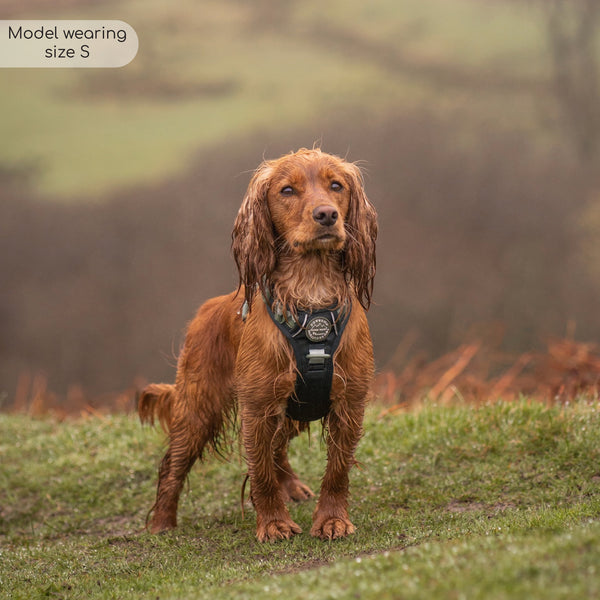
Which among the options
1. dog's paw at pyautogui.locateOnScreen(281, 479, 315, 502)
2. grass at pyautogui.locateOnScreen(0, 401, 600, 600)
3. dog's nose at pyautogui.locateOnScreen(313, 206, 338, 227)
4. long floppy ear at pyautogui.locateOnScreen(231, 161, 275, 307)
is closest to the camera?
grass at pyautogui.locateOnScreen(0, 401, 600, 600)

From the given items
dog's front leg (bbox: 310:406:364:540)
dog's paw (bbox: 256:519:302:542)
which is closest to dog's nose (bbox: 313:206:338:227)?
dog's front leg (bbox: 310:406:364:540)

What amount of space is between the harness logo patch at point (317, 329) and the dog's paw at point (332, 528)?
1081mm

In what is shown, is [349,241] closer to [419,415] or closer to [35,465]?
[419,415]

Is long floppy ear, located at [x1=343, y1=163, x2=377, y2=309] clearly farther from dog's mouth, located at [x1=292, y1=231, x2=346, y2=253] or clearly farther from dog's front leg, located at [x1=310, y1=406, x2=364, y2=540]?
dog's front leg, located at [x1=310, y1=406, x2=364, y2=540]

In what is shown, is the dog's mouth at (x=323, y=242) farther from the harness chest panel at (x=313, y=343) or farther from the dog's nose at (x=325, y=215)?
the harness chest panel at (x=313, y=343)

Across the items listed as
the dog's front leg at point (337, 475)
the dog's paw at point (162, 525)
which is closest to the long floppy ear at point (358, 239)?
the dog's front leg at point (337, 475)

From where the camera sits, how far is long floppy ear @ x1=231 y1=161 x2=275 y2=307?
4316 mm

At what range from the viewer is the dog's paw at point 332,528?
447 centimetres

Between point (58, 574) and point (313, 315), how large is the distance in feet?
6.74

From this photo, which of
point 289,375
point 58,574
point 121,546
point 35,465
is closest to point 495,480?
point 289,375

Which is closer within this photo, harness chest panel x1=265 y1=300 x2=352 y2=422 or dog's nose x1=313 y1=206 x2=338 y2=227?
dog's nose x1=313 y1=206 x2=338 y2=227

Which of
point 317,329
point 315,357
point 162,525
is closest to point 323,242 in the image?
point 317,329

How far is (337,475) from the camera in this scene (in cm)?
457

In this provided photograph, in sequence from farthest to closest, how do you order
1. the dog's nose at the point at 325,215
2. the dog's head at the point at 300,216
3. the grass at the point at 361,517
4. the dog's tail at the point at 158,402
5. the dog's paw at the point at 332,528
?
the dog's tail at the point at 158,402, the dog's paw at the point at 332,528, the dog's head at the point at 300,216, the dog's nose at the point at 325,215, the grass at the point at 361,517
